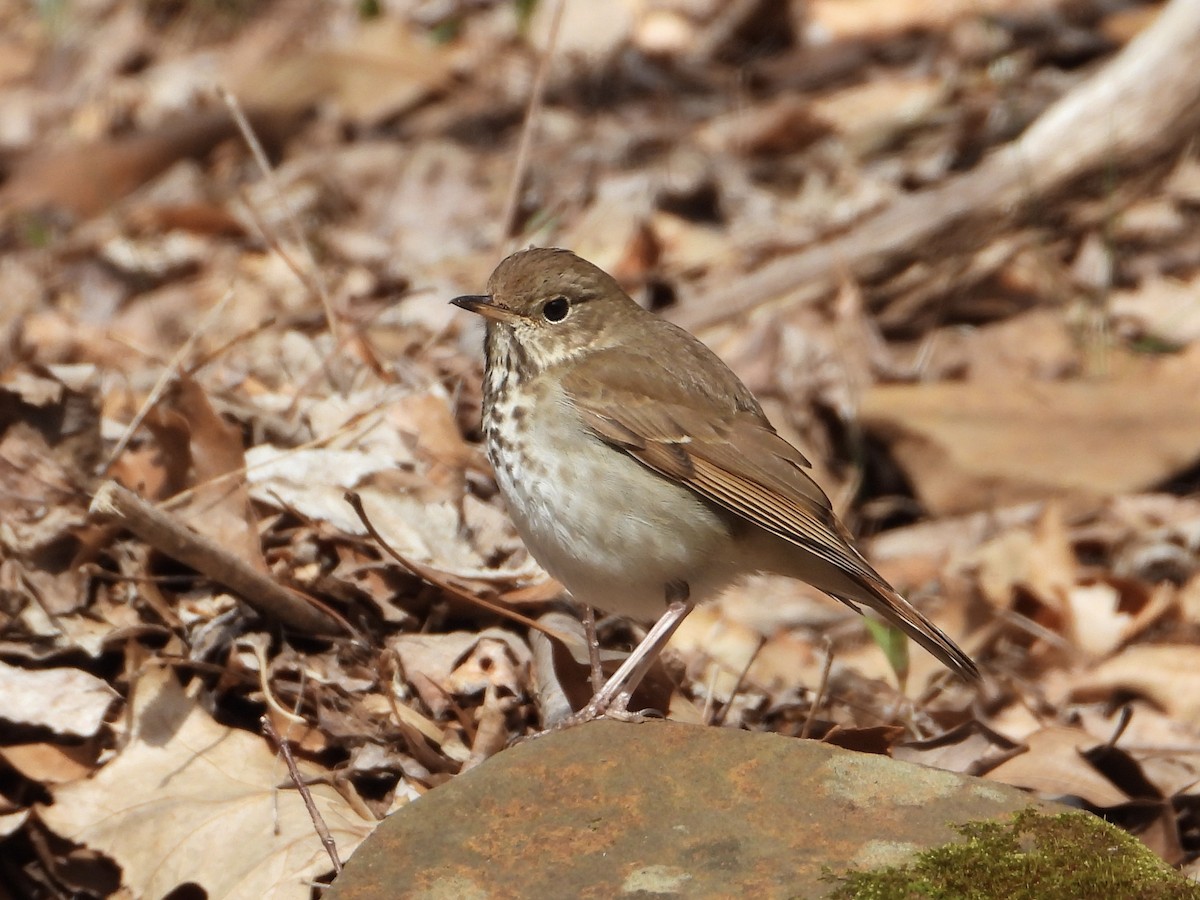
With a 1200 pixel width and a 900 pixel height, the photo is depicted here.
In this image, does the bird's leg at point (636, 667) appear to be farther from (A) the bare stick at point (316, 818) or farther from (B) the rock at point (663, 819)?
(A) the bare stick at point (316, 818)

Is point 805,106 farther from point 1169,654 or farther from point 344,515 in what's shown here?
point 344,515

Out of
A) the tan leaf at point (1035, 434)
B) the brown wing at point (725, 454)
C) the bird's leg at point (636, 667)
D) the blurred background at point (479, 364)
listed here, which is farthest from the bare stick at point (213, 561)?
the tan leaf at point (1035, 434)

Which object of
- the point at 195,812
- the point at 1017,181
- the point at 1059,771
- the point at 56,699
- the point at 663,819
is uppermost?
the point at 1017,181

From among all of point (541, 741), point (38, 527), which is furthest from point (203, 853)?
point (38, 527)

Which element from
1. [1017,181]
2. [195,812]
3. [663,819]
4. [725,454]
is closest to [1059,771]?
[725,454]

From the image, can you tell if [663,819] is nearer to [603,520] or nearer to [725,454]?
[603,520]
